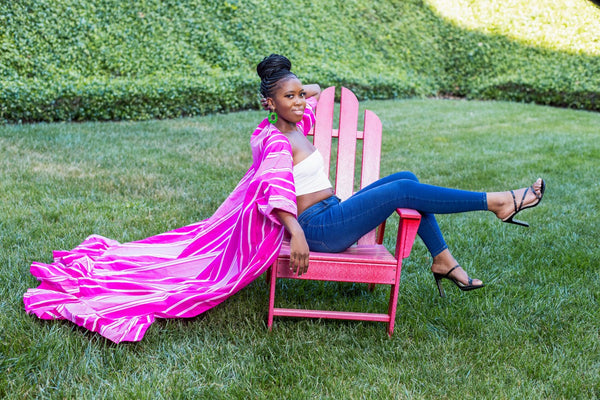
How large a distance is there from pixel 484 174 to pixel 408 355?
13.3 ft

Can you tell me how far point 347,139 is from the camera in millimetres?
3902

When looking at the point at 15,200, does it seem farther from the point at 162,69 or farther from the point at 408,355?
the point at 162,69

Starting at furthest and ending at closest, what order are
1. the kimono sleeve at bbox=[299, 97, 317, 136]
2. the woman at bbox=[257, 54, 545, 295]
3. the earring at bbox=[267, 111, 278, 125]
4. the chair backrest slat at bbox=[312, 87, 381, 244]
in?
the chair backrest slat at bbox=[312, 87, 381, 244]
the kimono sleeve at bbox=[299, 97, 317, 136]
the earring at bbox=[267, 111, 278, 125]
the woman at bbox=[257, 54, 545, 295]

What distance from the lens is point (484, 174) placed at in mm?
6391

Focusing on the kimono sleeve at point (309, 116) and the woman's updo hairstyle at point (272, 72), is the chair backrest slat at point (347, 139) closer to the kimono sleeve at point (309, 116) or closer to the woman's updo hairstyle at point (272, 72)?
the kimono sleeve at point (309, 116)

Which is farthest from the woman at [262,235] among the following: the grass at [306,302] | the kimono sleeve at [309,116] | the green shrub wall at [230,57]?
the green shrub wall at [230,57]

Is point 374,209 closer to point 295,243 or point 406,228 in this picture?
point 406,228

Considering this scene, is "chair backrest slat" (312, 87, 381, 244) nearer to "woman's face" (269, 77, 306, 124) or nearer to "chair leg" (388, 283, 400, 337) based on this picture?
"woman's face" (269, 77, 306, 124)

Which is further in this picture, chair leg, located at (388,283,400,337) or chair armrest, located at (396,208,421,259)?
chair leg, located at (388,283,400,337)

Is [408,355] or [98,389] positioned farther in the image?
[408,355]

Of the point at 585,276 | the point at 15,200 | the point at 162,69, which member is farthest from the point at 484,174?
the point at 162,69

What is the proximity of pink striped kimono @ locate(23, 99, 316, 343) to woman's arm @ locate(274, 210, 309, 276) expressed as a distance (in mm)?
45

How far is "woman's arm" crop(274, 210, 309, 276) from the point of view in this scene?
276cm

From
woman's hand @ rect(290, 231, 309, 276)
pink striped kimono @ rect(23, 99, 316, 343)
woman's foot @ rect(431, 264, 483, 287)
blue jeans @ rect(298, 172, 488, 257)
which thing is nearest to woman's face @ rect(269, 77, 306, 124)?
pink striped kimono @ rect(23, 99, 316, 343)
